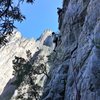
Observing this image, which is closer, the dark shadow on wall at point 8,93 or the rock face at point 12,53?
the dark shadow on wall at point 8,93

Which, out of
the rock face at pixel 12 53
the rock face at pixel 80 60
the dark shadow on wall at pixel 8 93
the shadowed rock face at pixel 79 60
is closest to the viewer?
the rock face at pixel 80 60

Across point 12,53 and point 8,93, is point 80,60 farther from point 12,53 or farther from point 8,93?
point 12,53

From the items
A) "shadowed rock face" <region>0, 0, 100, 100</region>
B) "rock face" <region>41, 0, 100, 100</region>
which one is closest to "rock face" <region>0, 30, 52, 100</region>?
"shadowed rock face" <region>0, 0, 100, 100</region>

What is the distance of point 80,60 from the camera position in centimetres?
2441

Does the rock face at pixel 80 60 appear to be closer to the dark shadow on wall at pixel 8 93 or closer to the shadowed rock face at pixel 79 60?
the shadowed rock face at pixel 79 60

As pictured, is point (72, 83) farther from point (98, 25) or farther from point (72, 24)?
point (72, 24)

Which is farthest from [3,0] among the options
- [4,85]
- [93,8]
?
[4,85]

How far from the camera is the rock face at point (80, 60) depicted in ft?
65.7

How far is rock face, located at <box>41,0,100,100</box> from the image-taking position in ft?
65.7

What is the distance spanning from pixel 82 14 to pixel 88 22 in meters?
7.94

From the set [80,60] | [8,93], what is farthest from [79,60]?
[8,93]

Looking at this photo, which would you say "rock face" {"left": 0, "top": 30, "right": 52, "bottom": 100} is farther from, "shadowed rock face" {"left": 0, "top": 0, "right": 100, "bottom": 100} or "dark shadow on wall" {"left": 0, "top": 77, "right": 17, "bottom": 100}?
"shadowed rock face" {"left": 0, "top": 0, "right": 100, "bottom": 100}

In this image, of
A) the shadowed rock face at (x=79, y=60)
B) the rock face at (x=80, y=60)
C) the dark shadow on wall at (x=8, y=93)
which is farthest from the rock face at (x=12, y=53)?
the rock face at (x=80, y=60)

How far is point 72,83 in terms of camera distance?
2512 cm
